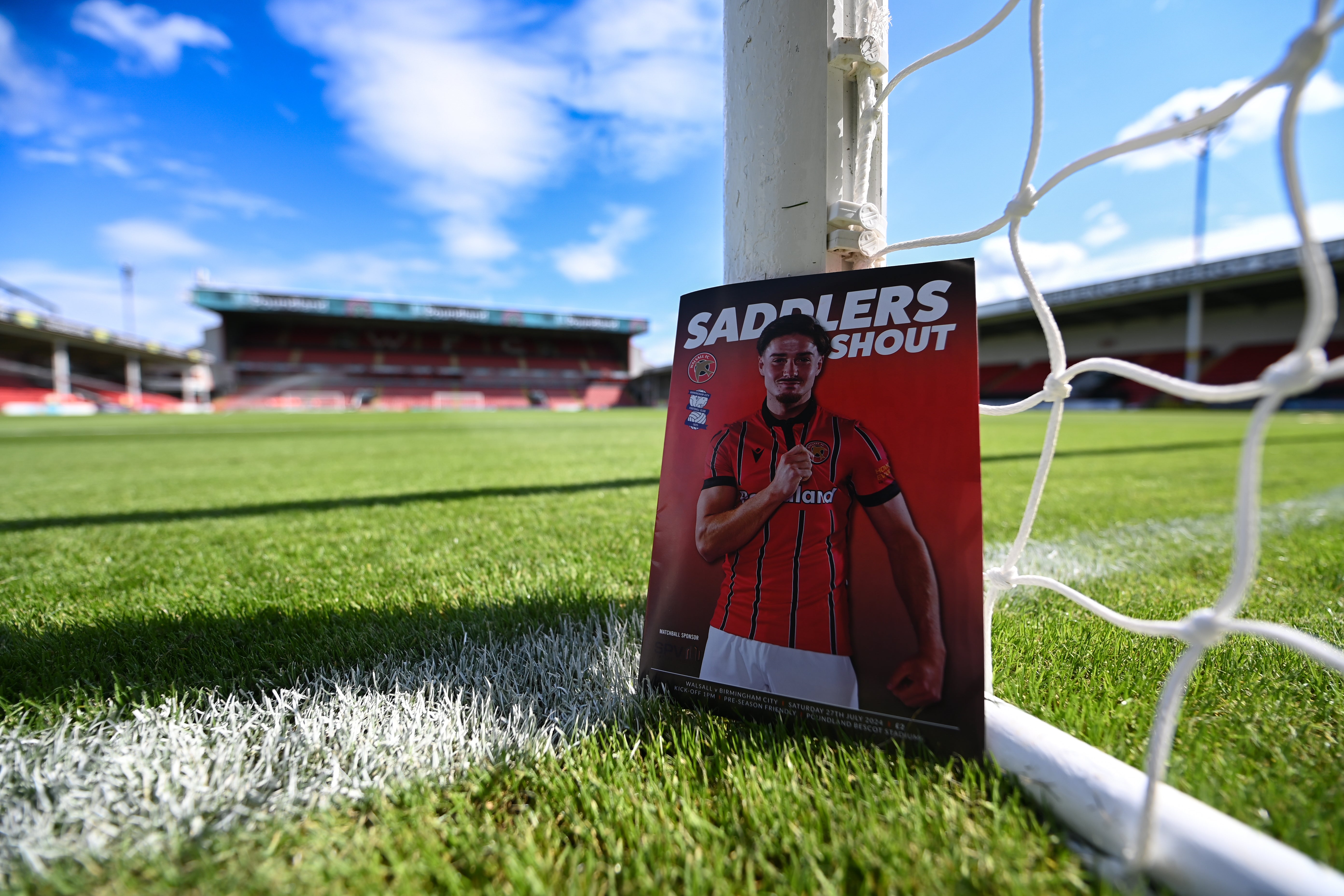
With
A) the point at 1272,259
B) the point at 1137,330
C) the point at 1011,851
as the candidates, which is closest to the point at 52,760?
the point at 1011,851

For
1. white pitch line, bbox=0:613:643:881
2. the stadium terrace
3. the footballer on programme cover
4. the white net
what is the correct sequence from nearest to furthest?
the white net < white pitch line, bbox=0:613:643:881 < the footballer on programme cover < the stadium terrace

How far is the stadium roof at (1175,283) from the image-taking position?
20125 millimetres

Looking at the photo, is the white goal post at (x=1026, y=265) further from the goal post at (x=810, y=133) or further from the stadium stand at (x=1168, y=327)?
the stadium stand at (x=1168, y=327)

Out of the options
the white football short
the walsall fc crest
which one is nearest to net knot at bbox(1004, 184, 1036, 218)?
the walsall fc crest

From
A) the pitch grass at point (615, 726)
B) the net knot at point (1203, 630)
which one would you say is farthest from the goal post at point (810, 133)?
the pitch grass at point (615, 726)

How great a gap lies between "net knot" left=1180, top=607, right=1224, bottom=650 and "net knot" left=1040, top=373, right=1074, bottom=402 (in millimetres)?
322

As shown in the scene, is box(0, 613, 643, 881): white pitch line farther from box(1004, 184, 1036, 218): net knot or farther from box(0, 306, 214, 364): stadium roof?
box(0, 306, 214, 364): stadium roof

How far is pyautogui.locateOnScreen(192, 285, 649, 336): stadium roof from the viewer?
3084cm

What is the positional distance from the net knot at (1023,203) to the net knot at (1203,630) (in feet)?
1.94

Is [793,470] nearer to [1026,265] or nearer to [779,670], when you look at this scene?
[779,670]

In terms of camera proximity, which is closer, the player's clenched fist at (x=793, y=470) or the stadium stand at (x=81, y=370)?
the player's clenched fist at (x=793, y=470)

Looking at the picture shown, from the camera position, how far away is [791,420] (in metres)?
0.94

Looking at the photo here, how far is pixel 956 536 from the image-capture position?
0.83m

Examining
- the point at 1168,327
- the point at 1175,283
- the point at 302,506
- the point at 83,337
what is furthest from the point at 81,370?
the point at 1168,327
